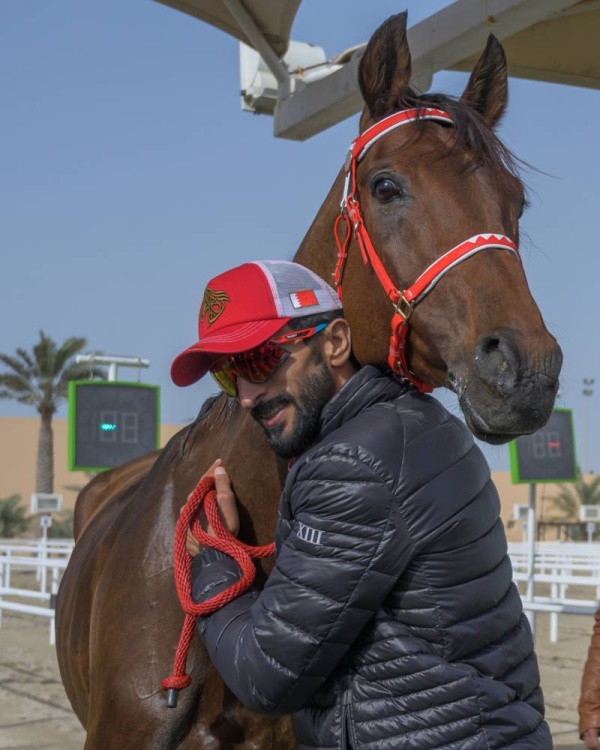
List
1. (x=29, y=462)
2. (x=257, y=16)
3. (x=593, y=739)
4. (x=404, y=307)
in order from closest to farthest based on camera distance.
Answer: (x=404, y=307) → (x=593, y=739) → (x=257, y=16) → (x=29, y=462)

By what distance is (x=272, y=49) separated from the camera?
700 cm

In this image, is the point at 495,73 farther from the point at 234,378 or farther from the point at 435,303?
the point at 234,378

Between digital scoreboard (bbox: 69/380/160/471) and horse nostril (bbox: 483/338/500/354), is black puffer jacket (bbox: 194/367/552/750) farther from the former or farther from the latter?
digital scoreboard (bbox: 69/380/160/471)

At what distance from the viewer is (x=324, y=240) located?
7.85ft

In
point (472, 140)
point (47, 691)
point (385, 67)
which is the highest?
point (385, 67)

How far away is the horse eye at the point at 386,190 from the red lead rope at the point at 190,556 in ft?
2.62

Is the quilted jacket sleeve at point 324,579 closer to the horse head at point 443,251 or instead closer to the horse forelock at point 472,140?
the horse head at point 443,251

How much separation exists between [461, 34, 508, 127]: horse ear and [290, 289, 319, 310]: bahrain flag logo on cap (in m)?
0.67

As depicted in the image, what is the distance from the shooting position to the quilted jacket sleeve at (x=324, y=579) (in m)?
1.80

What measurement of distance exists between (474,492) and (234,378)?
623mm

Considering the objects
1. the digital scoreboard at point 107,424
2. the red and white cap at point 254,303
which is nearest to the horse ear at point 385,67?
the red and white cap at point 254,303

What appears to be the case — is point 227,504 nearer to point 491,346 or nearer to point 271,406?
point 271,406

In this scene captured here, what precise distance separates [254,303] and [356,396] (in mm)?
295

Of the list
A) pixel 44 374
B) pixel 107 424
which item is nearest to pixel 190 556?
pixel 107 424
